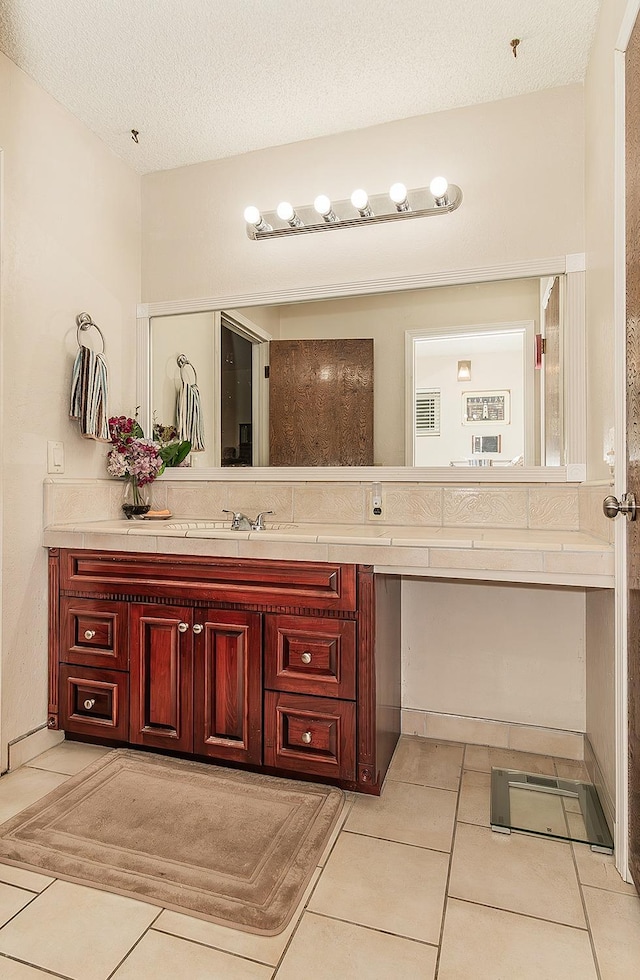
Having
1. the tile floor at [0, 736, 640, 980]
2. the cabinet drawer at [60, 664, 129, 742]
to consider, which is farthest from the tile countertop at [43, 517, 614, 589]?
the tile floor at [0, 736, 640, 980]

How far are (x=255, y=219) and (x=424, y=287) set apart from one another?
80 cm

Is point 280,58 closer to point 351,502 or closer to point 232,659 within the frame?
point 351,502

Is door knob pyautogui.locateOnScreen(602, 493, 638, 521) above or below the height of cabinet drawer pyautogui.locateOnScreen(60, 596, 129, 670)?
above

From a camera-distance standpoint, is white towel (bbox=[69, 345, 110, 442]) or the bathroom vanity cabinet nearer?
the bathroom vanity cabinet

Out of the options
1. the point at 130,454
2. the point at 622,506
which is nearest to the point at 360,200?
the point at 130,454

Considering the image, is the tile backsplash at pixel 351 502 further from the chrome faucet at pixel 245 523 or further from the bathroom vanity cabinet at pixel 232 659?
the bathroom vanity cabinet at pixel 232 659

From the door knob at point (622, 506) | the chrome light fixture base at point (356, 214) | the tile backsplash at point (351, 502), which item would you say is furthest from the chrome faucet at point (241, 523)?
the door knob at point (622, 506)

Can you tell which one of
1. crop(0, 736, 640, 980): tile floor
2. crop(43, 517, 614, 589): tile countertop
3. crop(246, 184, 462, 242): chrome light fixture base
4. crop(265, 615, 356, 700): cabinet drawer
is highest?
crop(246, 184, 462, 242): chrome light fixture base

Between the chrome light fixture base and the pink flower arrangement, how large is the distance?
103 cm

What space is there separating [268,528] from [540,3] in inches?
79.9

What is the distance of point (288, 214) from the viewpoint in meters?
2.38

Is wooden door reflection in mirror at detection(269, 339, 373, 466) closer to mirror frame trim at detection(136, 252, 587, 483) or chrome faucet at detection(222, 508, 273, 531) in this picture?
mirror frame trim at detection(136, 252, 587, 483)

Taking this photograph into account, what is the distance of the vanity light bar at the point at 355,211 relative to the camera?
7.32ft

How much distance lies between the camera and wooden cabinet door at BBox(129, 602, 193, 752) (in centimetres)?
197
